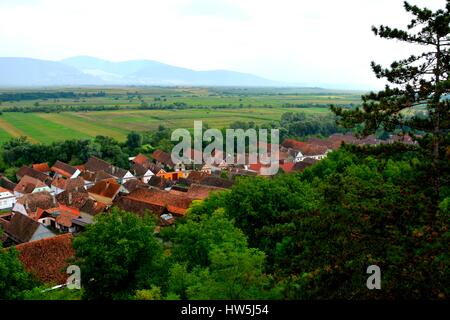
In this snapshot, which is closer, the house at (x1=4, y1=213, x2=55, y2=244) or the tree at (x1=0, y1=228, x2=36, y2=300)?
the tree at (x1=0, y1=228, x2=36, y2=300)

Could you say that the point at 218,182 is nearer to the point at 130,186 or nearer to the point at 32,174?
the point at 130,186

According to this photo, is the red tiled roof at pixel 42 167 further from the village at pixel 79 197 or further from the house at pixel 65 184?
the house at pixel 65 184

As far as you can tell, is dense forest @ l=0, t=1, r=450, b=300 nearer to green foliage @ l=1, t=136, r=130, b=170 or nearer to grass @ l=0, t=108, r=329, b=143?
green foliage @ l=1, t=136, r=130, b=170

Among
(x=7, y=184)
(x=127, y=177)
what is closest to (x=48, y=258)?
(x=7, y=184)

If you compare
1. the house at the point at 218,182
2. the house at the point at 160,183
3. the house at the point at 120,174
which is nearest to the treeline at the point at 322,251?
the house at the point at 218,182

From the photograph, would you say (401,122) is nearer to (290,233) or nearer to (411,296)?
(290,233)

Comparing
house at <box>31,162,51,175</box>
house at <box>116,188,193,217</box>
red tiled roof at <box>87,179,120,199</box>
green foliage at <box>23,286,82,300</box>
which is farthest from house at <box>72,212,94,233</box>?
house at <box>31,162,51,175</box>
